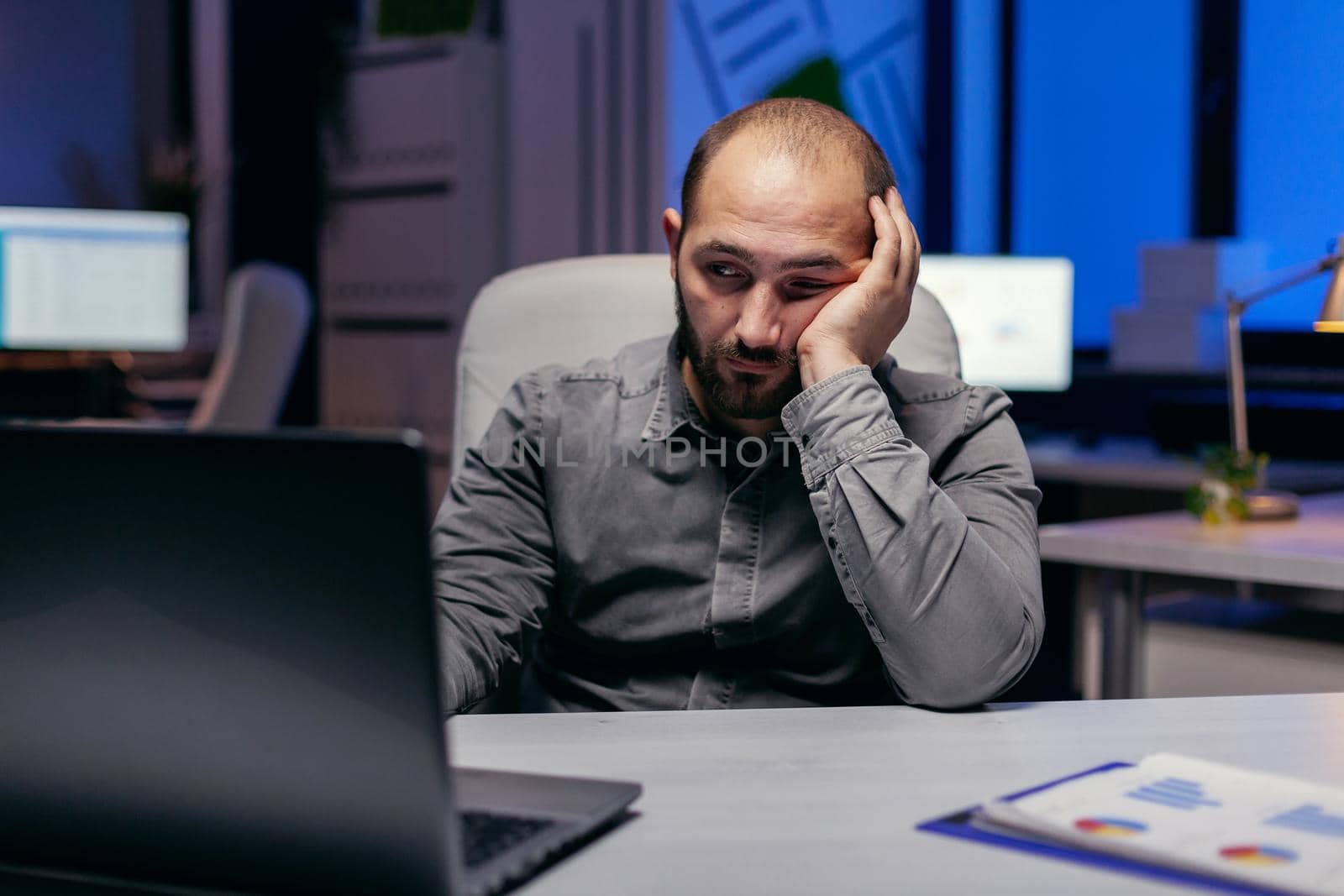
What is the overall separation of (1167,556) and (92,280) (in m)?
3.01

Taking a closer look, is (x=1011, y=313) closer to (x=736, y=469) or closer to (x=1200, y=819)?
(x=736, y=469)

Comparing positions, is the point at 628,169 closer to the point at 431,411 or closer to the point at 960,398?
the point at 431,411

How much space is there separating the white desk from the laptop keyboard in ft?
4.57

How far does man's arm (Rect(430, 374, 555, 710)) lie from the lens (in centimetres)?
125

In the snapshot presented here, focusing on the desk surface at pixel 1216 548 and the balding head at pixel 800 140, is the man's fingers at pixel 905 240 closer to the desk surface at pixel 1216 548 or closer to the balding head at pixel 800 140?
the balding head at pixel 800 140

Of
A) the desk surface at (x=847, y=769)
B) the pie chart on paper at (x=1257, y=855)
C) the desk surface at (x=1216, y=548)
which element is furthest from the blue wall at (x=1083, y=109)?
the pie chart on paper at (x=1257, y=855)

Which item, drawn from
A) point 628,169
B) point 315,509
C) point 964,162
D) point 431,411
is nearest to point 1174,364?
point 964,162

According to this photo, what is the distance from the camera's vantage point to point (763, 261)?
1237 millimetres

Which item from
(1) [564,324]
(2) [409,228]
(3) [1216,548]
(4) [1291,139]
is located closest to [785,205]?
(1) [564,324]

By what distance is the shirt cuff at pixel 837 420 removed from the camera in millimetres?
1128

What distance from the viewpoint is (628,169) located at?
12.7 ft

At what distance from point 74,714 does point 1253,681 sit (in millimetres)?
1817

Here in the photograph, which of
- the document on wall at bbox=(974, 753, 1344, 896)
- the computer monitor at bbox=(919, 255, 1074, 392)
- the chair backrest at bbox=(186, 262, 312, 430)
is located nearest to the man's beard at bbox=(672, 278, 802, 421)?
the document on wall at bbox=(974, 753, 1344, 896)

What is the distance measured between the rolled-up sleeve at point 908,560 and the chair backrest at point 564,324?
0.46 m
